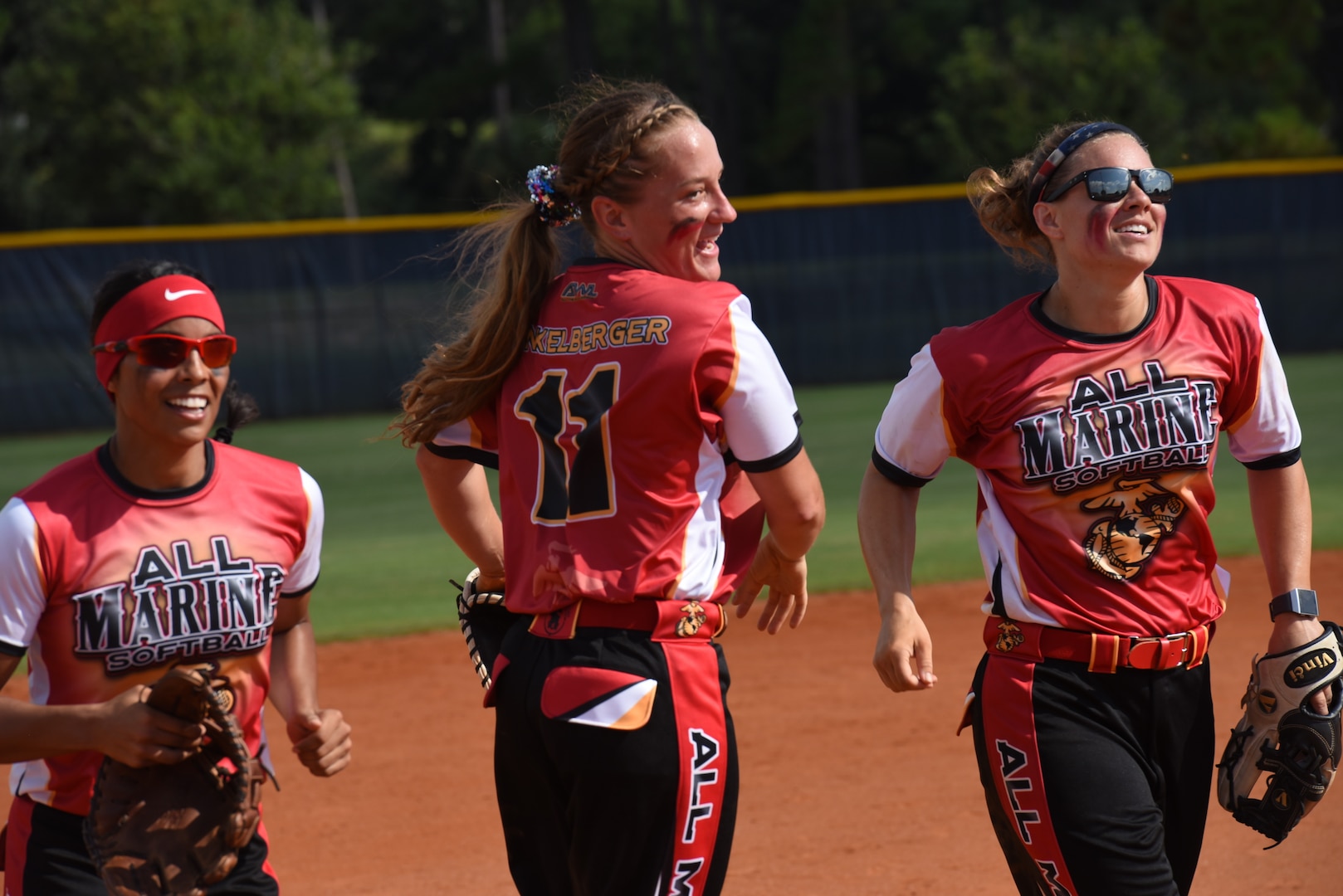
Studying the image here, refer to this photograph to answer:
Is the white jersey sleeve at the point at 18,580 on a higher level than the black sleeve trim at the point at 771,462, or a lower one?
lower

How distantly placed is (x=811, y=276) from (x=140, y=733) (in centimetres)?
1728

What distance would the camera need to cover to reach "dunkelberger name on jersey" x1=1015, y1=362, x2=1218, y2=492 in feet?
9.67

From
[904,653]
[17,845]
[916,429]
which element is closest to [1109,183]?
[916,429]

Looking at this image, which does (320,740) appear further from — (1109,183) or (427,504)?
(427,504)

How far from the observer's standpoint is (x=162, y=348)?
2.76 metres

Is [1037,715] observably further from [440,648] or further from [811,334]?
[811,334]

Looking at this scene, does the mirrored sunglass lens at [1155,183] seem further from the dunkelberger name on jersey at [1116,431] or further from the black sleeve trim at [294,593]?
the black sleeve trim at [294,593]

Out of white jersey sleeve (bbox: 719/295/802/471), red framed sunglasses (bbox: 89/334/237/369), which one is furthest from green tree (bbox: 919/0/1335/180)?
red framed sunglasses (bbox: 89/334/237/369)

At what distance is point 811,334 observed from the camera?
769 inches

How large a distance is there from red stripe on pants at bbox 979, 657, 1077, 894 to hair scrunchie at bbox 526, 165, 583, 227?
126cm

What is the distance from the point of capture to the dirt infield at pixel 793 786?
4.74 metres

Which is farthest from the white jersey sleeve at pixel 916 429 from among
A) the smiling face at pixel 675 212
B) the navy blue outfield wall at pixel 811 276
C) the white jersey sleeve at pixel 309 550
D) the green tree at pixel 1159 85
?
the green tree at pixel 1159 85

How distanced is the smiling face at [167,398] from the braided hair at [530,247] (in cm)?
44

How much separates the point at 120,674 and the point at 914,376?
→ 166cm
